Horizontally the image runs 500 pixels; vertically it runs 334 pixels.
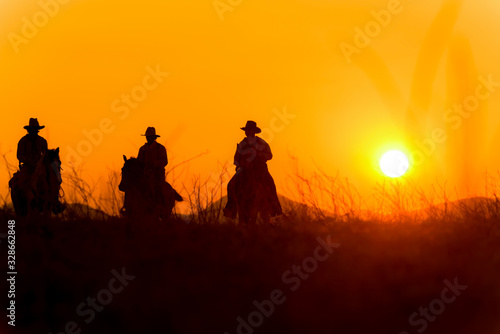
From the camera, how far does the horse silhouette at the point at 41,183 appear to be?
46.8 feet

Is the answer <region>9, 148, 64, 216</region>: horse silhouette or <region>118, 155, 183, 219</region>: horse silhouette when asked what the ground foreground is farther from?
<region>9, 148, 64, 216</region>: horse silhouette

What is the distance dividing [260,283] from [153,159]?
7.60 m

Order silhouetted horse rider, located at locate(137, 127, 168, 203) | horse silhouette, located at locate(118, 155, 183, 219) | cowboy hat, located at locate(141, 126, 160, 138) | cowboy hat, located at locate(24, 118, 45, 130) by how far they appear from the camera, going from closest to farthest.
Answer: horse silhouette, located at locate(118, 155, 183, 219) < silhouetted horse rider, located at locate(137, 127, 168, 203) < cowboy hat, located at locate(24, 118, 45, 130) < cowboy hat, located at locate(141, 126, 160, 138)

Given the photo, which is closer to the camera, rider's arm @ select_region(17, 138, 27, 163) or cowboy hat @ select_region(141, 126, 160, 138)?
rider's arm @ select_region(17, 138, 27, 163)

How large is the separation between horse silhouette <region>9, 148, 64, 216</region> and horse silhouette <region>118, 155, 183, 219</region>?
116 centimetres

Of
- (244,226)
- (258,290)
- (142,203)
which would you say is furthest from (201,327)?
(142,203)

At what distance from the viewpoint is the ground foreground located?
287 inches

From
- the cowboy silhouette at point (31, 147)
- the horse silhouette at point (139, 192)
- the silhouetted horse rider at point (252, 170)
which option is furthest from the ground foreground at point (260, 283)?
the cowboy silhouette at point (31, 147)

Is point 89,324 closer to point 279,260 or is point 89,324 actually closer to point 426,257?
point 279,260

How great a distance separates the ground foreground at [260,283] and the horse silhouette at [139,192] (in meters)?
3.41

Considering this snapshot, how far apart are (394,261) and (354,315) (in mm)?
1437

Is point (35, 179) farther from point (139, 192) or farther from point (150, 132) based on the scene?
point (150, 132)

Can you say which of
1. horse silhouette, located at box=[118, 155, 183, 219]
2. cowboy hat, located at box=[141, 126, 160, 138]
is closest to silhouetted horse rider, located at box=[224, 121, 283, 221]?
Answer: horse silhouette, located at box=[118, 155, 183, 219]

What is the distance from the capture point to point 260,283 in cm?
800
